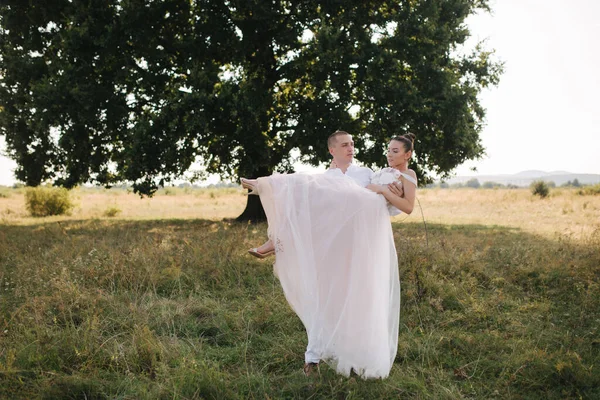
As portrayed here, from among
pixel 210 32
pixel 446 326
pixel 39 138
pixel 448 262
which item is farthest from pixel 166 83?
pixel 446 326

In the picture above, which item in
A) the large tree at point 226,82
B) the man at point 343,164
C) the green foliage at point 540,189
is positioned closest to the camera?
the man at point 343,164

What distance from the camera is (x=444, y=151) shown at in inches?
643

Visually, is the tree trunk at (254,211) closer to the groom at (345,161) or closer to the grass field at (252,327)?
the grass field at (252,327)

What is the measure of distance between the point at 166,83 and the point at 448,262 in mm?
10951

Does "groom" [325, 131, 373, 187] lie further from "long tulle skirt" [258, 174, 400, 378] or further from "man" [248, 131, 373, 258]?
"long tulle skirt" [258, 174, 400, 378]

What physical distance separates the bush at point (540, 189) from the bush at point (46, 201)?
3108 cm

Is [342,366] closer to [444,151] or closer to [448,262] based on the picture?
[448,262]

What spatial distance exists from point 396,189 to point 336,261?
86 cm

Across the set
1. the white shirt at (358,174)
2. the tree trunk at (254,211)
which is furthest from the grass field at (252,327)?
the tree trunk at (254,211)

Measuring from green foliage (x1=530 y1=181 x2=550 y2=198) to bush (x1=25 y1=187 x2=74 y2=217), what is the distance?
31056mm

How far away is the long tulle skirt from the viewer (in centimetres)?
436

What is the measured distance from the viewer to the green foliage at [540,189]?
3529cm

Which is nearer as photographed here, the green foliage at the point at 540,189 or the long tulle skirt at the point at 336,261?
the long tulle skirt at the point at 336,261

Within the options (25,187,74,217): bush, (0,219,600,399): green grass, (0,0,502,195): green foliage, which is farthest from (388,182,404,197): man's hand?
(25,187,74,217): bush
